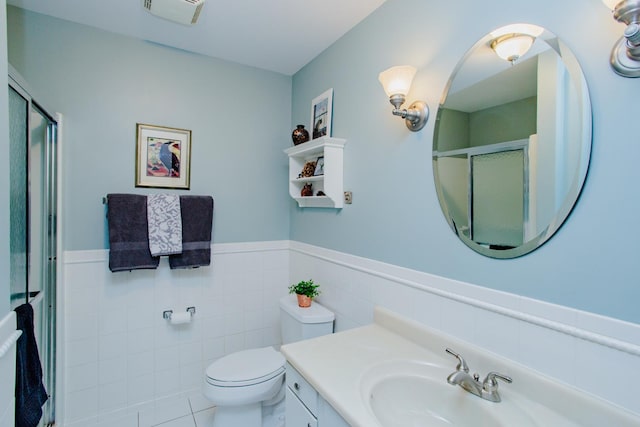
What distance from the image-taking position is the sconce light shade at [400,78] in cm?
136

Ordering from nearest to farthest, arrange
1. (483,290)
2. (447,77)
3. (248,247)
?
(483,290), (447,77), (248,247)

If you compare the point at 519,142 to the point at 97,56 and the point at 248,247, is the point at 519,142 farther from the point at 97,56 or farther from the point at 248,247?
the point at 97,56

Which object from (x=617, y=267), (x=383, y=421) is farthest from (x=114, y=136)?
(x=617, y=267)

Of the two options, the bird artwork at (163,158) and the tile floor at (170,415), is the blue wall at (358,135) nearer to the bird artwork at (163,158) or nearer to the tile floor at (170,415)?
the bird artwork at (163,158)

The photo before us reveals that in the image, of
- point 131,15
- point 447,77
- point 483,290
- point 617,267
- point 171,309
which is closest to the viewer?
point 617,267

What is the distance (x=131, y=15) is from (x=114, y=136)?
701mm

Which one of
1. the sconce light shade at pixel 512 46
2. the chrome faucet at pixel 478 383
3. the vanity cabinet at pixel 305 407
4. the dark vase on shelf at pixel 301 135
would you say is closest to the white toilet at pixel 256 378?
the vanity cabinet at pixel 305 407

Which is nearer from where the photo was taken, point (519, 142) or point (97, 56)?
point (519, 142)

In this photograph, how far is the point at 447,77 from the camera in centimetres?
129

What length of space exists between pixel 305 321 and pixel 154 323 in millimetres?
1043

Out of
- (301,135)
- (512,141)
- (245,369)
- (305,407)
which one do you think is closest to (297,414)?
(305,407)

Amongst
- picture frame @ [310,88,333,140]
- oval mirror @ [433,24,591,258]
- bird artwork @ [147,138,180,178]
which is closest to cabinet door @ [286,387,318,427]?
oval mirror @ [433,24,591,258]

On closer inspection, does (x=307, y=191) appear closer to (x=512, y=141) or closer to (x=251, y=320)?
(x=251, y=320)

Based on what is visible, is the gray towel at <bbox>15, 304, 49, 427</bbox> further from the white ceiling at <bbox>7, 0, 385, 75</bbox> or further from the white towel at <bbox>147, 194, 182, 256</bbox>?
the white ceiling at <bbox>7, 0, 385, 75</bbox>
